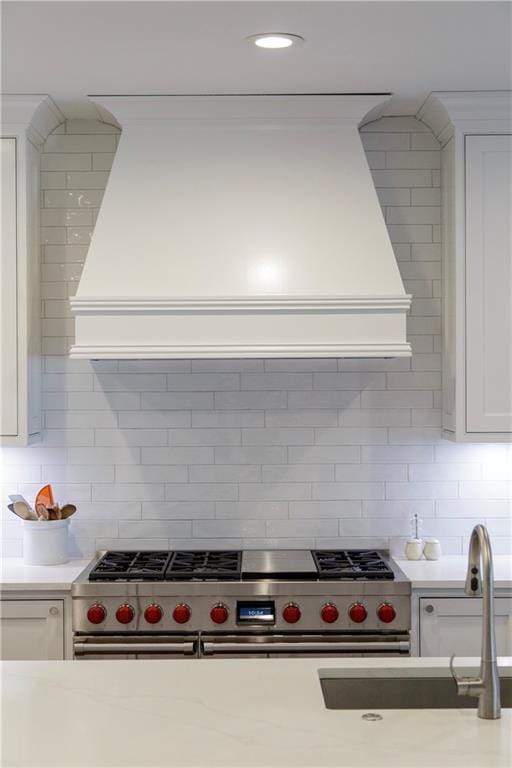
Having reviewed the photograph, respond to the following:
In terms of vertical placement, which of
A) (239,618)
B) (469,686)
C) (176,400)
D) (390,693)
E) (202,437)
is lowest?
(239,618)

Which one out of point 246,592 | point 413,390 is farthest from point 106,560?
point 413,390

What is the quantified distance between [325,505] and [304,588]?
0.60 metres

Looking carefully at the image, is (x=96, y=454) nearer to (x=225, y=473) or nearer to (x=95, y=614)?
(x=225, y=473)

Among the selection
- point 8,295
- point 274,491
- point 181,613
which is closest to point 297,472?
point 274,491

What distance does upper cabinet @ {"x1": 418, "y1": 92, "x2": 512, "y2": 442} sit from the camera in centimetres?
367

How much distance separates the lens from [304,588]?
3463 millimetres

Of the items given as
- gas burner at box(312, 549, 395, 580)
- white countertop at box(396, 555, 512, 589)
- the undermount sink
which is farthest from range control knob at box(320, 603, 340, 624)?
the undermount sink

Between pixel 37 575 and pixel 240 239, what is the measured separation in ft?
5.04

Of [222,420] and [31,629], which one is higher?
[222,420]

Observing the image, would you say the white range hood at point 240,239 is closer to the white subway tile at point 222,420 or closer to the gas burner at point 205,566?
the white subway tile at point 222,420

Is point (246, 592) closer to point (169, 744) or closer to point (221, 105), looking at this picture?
point (169, 744)

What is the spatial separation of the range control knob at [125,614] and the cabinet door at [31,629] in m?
0.24

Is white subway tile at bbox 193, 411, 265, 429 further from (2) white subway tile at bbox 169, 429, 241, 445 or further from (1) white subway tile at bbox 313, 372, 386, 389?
(1) white subway tile at bbox 313, 372, 386, 389

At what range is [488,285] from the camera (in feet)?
12.1
